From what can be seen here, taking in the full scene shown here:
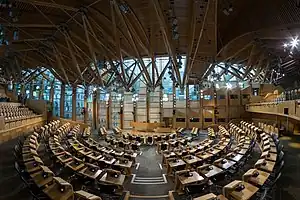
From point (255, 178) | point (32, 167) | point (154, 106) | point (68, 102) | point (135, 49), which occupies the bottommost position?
point (255, 178)

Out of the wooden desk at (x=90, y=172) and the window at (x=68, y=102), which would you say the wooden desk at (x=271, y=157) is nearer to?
the wooden desk at (x=90, y=172)

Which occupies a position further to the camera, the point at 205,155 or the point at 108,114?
the point at 108,114

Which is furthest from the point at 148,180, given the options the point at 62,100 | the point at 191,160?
A: the point at 62,100

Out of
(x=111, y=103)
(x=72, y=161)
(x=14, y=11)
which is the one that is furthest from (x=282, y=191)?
(x=111, y=103)

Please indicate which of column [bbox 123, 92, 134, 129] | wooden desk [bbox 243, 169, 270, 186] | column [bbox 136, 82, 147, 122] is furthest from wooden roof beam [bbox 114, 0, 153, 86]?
wooden desk [bbox 243, 169, 270, 186]

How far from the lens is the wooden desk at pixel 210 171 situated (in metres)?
9.22

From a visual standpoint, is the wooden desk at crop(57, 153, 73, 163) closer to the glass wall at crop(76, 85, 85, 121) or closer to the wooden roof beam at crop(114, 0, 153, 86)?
the wooden roof beam at crop(114, 0, 153, 86)

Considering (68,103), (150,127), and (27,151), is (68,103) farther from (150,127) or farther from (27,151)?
(27,151)

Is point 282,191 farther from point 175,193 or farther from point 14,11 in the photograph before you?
point 14,11

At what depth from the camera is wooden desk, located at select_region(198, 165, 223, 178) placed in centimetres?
922

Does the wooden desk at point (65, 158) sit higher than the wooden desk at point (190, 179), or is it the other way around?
the wooden desk at point (65, 158)

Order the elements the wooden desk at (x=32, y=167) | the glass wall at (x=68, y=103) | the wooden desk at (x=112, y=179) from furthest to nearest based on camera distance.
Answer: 1. the glass wall at (x=68, y=103)
2. the wooden desk at (x=112, y=179)
3. the wooden desk at (x=32, y=167)

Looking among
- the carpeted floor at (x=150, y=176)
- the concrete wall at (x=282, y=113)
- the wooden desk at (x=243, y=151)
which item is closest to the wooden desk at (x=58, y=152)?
the carpeted floor at (x=150, y=176)

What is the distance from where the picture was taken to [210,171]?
9.59 metres
